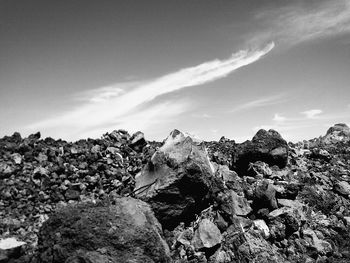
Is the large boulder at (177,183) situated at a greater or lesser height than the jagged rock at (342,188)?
greater

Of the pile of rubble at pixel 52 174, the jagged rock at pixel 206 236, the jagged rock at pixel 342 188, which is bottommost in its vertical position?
the jagged rock at pixel 342 188

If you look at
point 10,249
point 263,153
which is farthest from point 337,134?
point 10,249

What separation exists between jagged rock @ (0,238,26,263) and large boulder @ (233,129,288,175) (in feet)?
44.0

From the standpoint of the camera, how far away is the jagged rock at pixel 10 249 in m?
12.0

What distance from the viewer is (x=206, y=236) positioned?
13.0 metres

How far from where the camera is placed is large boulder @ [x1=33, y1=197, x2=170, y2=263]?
10625 millimetres

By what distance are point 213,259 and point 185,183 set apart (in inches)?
147

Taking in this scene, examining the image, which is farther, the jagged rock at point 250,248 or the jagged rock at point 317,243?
the jagged rock at point 317,243

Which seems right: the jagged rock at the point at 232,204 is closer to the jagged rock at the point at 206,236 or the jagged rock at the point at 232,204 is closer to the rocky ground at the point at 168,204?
the rocky ground at the point at 168,204

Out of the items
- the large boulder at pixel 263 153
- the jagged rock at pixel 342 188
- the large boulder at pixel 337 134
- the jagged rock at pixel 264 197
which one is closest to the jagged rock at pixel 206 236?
the jagged rock at pixel 264 197

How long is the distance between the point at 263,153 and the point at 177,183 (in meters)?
7.96

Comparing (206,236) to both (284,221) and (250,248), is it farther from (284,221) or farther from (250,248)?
(284,221)

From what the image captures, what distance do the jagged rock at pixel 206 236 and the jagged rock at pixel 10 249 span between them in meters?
7.47

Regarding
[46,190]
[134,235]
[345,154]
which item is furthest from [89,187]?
[345,154]
